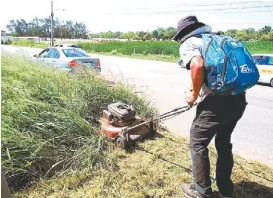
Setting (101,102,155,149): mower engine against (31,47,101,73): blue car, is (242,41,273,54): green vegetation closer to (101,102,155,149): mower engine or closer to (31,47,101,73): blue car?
(31,47,101,73): blue car

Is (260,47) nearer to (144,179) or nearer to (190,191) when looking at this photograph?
(144,179)

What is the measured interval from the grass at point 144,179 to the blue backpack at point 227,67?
1.32 metres

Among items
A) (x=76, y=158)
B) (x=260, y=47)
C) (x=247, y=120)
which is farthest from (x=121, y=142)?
(x=260, y=47)

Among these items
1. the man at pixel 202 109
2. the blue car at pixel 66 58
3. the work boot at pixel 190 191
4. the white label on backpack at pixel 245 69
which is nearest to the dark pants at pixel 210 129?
the man at pixel 202 109

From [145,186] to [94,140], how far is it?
1085mm

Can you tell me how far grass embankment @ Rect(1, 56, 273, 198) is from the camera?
3.14 meters

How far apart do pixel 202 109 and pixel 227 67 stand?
447 mm

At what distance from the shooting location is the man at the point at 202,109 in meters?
2.46

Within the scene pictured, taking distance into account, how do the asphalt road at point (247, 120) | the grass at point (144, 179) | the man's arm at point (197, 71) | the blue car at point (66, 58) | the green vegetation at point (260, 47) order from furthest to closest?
1. the green vegetation at point (260, 47)
2. the blue car at point (66, 58)
3. the asphalt road at point (247, 120)
4. the grass at point (144, 179)
5. the man's arm at point (197, 71)

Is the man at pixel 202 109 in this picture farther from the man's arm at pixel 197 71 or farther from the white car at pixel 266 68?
the white car at pixel 266 68

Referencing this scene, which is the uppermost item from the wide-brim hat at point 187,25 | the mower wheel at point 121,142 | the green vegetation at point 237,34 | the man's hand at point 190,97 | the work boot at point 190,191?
the green vegetation at point 237,34

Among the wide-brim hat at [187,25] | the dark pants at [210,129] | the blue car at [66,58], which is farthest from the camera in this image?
the blue car at [66,58]

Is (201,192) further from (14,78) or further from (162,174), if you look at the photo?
(14,78)

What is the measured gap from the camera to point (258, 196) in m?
3.04
